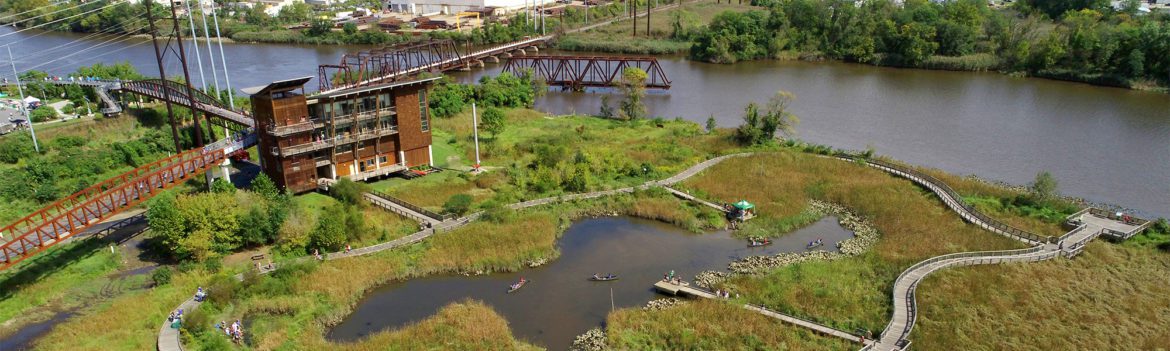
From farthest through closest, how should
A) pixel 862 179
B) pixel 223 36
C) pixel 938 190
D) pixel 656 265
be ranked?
pixel 223 36 → pixel 862 179 → pixel 938 190 → pixel 656 265

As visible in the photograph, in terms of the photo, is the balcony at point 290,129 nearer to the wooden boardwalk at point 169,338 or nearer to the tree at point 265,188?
→ the tree at point 265,188

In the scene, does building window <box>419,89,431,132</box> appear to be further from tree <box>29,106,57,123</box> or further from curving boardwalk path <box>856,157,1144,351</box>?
tree <box>29,106,57,123</box>

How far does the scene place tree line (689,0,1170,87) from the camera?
92.9 meters

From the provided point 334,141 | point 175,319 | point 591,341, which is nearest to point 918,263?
point 591,341

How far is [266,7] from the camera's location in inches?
6993

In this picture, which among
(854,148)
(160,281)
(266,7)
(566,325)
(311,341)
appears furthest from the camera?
(266,7)

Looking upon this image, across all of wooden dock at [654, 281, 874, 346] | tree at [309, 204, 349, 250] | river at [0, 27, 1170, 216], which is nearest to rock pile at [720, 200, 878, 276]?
wooden dock at [654, 281, 874, 346]

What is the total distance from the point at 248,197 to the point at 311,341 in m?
15.8

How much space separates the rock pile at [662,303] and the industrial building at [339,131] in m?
25.8

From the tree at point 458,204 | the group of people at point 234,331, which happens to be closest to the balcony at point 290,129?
the tree at point 458,204

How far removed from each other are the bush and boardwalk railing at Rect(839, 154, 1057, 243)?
47.7 meters

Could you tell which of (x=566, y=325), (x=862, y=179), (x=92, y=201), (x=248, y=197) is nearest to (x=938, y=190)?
(x=862, y=179)

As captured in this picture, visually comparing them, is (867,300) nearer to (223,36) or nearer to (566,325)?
(566,325)

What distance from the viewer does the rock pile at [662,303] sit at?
34.4m
